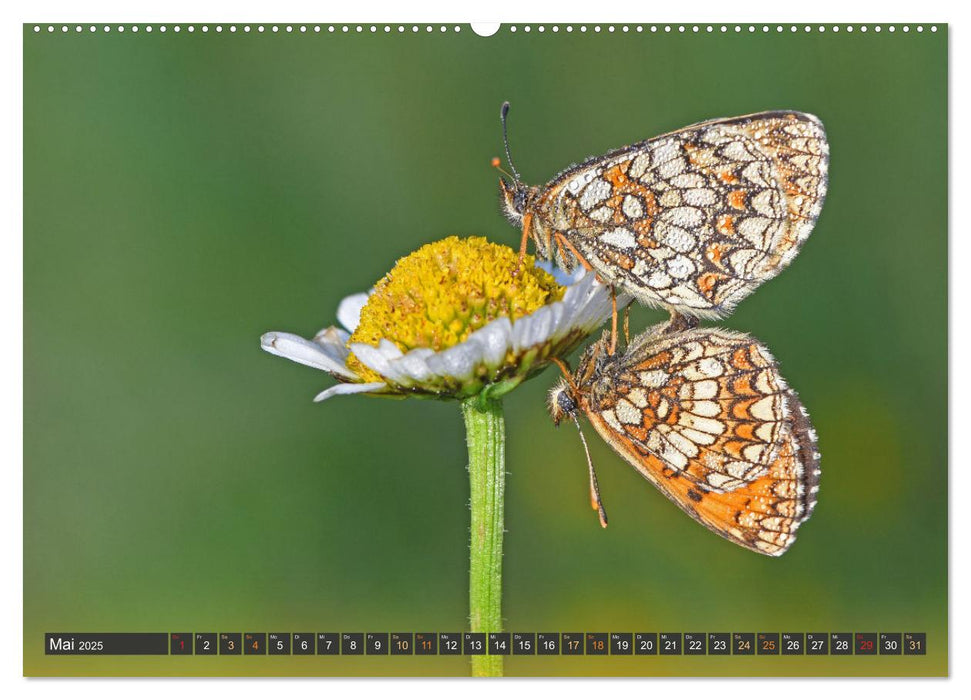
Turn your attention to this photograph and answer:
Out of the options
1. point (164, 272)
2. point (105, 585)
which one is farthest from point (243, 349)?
point (105, 585)

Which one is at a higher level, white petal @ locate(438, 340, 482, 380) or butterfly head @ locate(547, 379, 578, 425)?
white petal @ locate(438, 340, 482, 380)

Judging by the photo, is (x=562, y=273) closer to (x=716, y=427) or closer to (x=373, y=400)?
(x=716, y=427)

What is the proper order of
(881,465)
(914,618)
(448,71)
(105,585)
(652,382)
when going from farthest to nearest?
(881,465) → (448,71) → (105,585) → (914,618) → (652,382)

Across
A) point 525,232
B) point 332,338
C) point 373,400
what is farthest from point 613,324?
point 373,400

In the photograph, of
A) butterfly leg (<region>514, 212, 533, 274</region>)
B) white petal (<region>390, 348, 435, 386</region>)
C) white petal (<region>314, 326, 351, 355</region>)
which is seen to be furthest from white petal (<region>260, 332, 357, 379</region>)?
butterfly leg (<region>514, 212, 533, 274</region>)

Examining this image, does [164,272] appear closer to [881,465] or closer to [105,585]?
[105,585]

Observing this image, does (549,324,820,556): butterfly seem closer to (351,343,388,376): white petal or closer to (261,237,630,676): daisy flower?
(261,237,630,676): daisy flower

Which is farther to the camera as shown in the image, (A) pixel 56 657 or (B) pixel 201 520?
(B) pixel 201 520
